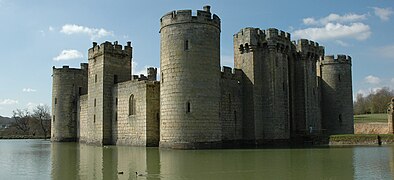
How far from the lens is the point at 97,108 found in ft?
118

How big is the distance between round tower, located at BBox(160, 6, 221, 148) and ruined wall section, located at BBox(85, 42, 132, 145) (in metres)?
9.17

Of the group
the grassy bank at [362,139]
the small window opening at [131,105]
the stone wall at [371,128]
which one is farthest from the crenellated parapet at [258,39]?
the stone wall at [371,128]

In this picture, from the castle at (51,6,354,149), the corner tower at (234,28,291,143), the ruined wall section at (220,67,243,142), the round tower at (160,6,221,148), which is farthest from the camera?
the corner tower at (234,28,291,143)

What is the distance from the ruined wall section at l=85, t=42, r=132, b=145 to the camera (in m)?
34.8

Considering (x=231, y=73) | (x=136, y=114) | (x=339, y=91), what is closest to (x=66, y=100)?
(x=136, y=114)

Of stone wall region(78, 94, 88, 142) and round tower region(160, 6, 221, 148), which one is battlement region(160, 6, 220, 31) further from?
stone wall region(78, 94, 88, 142)

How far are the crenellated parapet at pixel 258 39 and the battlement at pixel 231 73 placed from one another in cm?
177

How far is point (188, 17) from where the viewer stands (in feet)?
88.2

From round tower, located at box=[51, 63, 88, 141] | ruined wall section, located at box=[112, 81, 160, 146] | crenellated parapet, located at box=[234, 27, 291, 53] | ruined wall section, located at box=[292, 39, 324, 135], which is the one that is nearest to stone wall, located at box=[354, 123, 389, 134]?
ruined wall section, located at box=[292, 39, 324, 135]

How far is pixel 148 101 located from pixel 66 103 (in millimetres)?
17895

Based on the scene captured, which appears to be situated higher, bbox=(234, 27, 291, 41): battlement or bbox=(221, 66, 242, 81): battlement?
bbox=(234, 27, 291, 41): battlement

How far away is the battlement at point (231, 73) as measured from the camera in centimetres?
3177

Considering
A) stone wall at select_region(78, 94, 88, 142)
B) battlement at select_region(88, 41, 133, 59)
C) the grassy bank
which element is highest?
battlement at select_region(88, 41, 133, 59)

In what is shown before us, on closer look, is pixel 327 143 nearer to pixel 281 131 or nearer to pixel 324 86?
pixel 281 131
